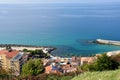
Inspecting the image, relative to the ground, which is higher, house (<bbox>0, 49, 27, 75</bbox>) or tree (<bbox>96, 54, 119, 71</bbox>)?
tree (<bbox>96, 54, 119, 71</bbox>)

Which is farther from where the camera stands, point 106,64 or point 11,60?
point 11,60

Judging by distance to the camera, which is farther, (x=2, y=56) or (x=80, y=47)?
(x=80, y=47)

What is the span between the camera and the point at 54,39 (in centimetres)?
4422

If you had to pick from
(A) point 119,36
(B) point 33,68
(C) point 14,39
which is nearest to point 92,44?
(A) point 119,36

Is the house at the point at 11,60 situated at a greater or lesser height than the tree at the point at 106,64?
lesser

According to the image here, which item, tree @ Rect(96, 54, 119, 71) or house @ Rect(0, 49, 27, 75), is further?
house @ Rect(0, 49, 27, 75)

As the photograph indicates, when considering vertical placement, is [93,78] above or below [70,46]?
above

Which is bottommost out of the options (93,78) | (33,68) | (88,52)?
(88,52)

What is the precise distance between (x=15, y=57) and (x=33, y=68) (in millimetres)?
11011

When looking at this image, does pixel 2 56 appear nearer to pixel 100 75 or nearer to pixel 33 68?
pixel 33 68

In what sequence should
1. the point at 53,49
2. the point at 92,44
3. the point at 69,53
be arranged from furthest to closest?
the point at 92,44, the point at 53,49, the point at 69,53

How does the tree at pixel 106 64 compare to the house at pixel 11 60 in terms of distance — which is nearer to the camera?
the tree at pixel 106 64

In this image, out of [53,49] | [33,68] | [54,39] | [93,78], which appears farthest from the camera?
[54,39]

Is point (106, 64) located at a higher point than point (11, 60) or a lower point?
higher
